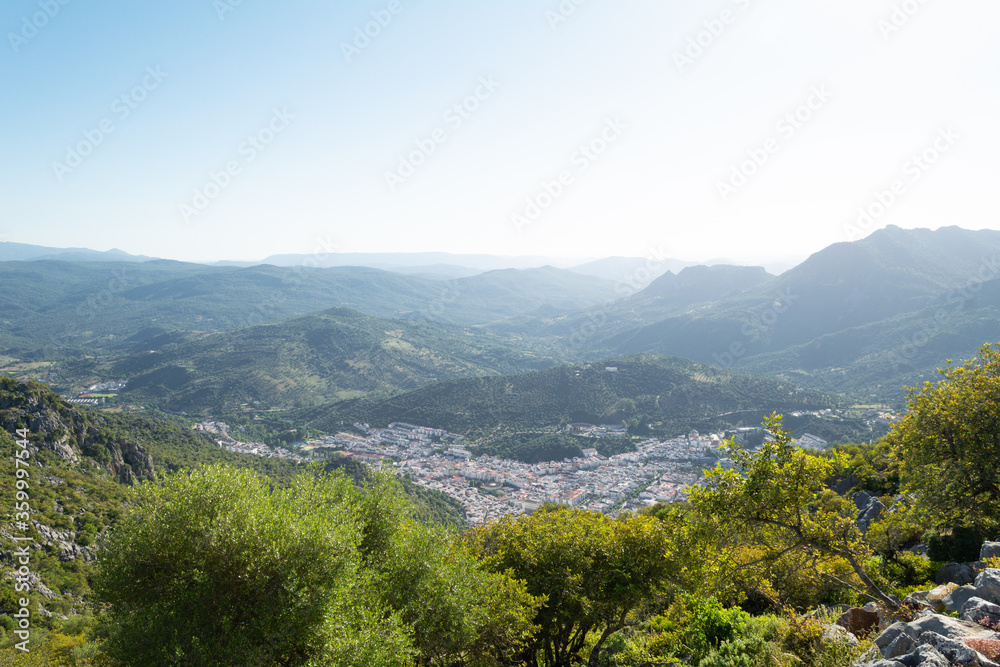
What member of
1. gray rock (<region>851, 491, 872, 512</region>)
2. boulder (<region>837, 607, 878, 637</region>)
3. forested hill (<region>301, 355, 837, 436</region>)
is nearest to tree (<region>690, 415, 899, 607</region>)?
boulder (<region>837, 607, 878, 637</region>)

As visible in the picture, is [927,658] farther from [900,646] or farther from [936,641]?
[900,646]

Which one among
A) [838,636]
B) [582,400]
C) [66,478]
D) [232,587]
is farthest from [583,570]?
[582,400]

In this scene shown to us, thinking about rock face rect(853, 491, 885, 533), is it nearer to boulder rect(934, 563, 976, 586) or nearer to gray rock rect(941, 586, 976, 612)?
boulder rect(934, 563, 976, 586)

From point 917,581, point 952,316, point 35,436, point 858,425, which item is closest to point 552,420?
point 858,425

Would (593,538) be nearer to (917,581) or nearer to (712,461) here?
(917,581)

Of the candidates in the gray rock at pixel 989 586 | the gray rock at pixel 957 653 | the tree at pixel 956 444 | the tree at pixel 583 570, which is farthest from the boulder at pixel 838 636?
the tree at pixel 956 444

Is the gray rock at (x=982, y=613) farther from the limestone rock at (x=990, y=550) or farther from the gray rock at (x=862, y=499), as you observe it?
the gray rock at (x=862, y=499)
